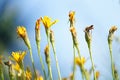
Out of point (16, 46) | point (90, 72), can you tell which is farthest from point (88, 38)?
point (16, 46)

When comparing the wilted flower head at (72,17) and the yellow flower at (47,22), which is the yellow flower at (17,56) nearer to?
Answer: the yellow flower at (47,22)

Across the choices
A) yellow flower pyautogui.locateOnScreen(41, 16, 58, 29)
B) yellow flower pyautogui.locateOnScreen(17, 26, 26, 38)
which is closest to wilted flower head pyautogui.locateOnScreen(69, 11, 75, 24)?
yellow flower pyautogui.locateOnScreen(41, 16, 58, 29)

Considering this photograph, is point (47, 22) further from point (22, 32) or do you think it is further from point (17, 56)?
point (17, 56)

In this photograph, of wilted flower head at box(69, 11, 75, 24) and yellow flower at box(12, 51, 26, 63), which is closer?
yellow flower at box(12, 51, 26, 63)

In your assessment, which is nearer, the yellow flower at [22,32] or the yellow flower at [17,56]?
the yellow flower at [17,56]

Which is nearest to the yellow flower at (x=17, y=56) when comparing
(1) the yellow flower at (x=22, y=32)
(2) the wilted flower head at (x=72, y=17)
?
(1) the yellow flower at (x=22, y=32)

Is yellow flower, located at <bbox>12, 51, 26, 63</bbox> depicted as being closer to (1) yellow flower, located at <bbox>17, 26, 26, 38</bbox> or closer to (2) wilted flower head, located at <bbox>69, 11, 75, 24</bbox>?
(1) yellow flower, located at <bbox>17, 26, 26, 38</bbox>

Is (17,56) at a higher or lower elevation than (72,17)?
lower

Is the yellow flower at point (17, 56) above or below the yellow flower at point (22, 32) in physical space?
below

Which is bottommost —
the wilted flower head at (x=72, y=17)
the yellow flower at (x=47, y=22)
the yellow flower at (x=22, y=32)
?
the yellow flower at (x=22, y=32)

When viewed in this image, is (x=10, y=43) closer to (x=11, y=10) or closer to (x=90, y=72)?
(x=11, y=10)

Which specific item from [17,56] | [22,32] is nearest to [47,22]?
[22,32]
